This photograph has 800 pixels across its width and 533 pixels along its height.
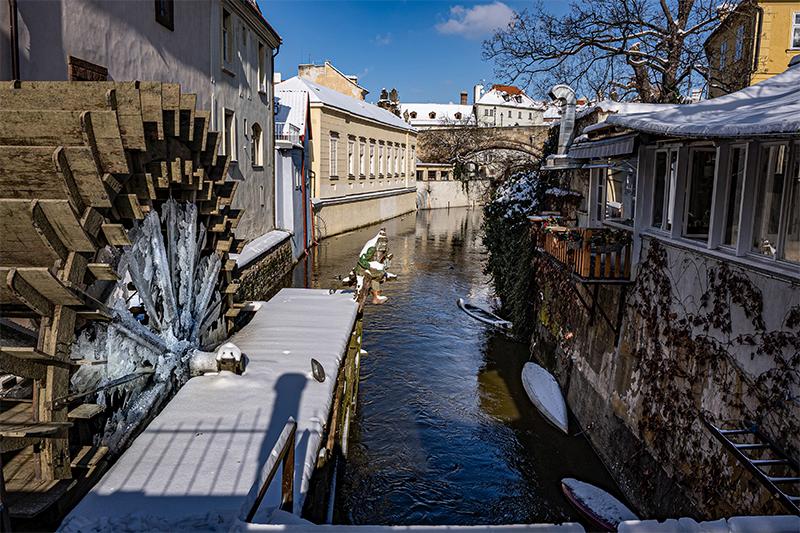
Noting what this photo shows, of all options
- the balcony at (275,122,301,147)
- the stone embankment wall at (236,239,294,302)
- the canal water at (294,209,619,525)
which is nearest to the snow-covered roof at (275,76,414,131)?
the balcony at (275,122,301,147)

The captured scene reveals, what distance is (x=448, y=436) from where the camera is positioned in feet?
31.7

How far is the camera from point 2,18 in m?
6.20

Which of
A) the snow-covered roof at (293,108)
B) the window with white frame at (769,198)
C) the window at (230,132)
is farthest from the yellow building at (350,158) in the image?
the window with white frame at (769,198)

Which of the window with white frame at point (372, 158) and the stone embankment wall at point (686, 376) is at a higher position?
the window with white frame at point (372, 158)

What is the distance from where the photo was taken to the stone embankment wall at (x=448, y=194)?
4747 centimetres

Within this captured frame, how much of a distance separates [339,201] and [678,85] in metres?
15.9

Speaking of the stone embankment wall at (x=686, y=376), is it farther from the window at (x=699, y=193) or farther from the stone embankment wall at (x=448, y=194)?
the stone embankment wall at (x=448, y=194)

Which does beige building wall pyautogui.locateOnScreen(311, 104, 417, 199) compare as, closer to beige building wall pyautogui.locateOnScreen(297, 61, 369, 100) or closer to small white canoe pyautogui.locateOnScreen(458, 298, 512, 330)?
beige building wall pyautogui.locateOnScreen(297, 61, 369, 100)

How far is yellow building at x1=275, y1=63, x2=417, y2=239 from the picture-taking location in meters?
25.4

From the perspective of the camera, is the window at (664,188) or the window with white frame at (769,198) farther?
the window at (664,188)

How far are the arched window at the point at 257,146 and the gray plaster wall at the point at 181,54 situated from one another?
6.8 inches

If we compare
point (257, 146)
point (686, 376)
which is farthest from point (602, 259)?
point (257, 146)

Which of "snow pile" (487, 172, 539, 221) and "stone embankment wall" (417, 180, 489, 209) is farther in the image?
"stone embankment wall" (417, 180, 489, 209)

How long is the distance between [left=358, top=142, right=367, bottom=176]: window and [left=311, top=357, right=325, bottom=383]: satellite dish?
25.2m
